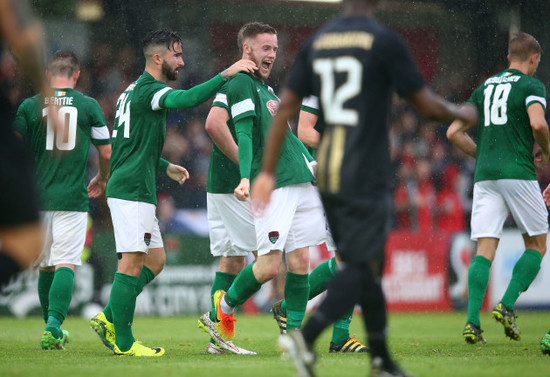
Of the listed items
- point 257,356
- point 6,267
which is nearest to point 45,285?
point 257,356

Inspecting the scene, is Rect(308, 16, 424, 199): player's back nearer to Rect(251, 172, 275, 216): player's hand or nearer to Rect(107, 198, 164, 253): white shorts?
Rect(251, 172, 275, 216): player's hand

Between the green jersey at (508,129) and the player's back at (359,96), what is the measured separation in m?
3.64

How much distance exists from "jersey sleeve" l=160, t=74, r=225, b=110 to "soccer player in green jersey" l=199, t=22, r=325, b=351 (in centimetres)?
46

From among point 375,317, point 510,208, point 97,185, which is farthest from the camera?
point 97,185

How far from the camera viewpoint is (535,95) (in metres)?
7.60

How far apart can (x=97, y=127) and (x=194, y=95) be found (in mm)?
1915

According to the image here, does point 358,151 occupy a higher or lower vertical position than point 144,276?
higher

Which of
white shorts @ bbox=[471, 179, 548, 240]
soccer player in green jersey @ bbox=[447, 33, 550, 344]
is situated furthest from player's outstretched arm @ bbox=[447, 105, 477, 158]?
white shorts @ bbox=[471, 179, 548, 240]

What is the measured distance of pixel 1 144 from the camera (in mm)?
4137

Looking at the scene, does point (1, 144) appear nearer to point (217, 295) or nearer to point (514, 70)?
point (217, 295)

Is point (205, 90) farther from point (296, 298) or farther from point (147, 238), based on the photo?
point (296, 298)

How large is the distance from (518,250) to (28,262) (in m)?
10.0

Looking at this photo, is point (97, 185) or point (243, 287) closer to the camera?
point (243, 287)

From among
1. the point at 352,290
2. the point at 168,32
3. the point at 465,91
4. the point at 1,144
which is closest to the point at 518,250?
the point at 465,91
